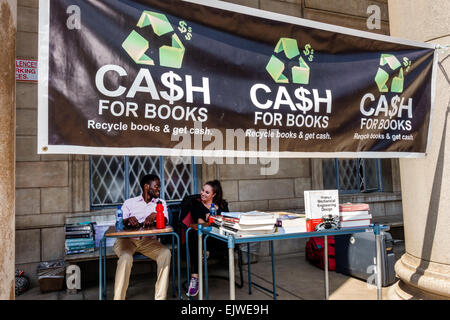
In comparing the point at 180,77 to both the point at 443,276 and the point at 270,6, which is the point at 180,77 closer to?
the point at 443,276

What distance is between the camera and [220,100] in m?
A: 2.80

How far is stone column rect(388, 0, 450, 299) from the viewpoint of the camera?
3775 mm

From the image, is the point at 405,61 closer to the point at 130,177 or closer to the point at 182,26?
the point at 182,26

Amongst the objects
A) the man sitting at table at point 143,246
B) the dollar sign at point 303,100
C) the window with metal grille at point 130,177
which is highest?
the dollar sign at point 303,100

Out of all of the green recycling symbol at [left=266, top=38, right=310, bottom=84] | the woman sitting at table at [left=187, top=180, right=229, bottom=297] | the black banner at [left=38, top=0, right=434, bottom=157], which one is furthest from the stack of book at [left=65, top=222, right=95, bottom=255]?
the green recycling symbol at [left=266, top=38, right=310, bottom=84]

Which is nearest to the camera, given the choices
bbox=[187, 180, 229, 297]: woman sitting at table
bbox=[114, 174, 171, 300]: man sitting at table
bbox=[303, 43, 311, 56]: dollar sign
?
bbox=[303, 43, 311, 56]: dollar sign

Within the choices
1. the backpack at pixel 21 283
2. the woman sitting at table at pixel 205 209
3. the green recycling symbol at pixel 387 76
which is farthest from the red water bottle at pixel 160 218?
the green recycling symbol at pixel 387 76

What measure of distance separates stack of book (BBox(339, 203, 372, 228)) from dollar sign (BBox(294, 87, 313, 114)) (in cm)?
120

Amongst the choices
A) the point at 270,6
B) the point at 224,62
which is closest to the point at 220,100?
the point at 224,62

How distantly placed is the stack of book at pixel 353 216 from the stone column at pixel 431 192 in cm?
81

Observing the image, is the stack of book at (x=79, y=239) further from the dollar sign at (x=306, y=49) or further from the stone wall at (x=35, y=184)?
the dollar sign at (x=306, y=49)

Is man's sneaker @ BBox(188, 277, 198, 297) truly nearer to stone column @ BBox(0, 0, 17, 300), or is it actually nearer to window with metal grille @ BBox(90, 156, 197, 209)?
window with metal grille @ BBox(90, 156, 197, 209)

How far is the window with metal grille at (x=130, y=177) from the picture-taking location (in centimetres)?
609
